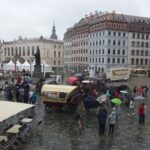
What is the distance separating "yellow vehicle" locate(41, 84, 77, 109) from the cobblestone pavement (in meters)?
1.21

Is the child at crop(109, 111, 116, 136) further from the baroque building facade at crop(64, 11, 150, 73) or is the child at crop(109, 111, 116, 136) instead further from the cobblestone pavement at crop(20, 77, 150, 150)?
the baroque building facade at crop(64, 11, 150, 73)

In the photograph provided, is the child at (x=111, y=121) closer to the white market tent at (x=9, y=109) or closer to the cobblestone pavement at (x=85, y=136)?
the cobblestone pavement at (x=85, y=136)

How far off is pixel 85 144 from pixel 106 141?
1.24 meters

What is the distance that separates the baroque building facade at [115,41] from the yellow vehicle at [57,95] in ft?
242

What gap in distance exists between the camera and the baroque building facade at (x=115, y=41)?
9825 cm

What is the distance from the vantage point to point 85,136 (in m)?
17.9

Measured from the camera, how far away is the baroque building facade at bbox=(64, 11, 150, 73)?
322ft

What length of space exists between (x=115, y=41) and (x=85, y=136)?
83.2 meters

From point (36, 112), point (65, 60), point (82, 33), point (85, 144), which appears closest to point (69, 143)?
point (85, 144)

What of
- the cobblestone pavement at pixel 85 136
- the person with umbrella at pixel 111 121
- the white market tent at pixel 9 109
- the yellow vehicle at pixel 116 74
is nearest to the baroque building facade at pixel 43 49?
the yellow vehicle at pixel 116 74

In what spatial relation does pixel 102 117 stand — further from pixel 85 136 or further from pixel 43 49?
pixel 43 49

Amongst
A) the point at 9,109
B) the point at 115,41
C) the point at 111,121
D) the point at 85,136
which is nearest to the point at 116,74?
the point at 115,41

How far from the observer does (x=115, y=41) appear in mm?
99438

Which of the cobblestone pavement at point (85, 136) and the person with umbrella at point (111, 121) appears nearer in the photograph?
the cobblestone pavement at point (85, 136)
